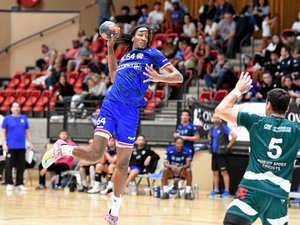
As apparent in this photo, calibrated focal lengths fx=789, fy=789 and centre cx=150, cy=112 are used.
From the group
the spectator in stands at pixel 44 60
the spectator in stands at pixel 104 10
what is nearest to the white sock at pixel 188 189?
the spectator in stands at pixel 104 10

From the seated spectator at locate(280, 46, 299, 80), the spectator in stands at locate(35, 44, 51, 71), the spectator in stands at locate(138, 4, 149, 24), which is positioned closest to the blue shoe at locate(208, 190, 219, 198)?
the seated spectator at locate(280, 46, 299, 80)

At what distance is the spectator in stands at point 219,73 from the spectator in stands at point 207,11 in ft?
10.1

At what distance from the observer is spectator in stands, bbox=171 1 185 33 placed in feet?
87.7

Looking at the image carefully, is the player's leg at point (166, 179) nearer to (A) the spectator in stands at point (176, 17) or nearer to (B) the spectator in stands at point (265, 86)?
(B) the spectator in stands at point (265, 86)

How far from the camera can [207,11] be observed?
1032 inches

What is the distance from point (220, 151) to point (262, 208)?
1206cm

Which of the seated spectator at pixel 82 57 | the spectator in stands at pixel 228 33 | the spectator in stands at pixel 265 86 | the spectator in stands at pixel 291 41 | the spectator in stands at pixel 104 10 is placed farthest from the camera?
the spectator in stands at pixel 104 10

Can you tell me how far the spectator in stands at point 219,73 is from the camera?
22281mm

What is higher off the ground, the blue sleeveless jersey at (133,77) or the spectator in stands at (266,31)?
the spectator in stands at (266,31)

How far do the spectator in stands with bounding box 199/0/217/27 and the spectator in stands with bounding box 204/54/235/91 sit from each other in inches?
121

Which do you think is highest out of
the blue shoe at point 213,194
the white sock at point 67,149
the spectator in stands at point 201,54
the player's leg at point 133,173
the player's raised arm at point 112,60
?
the spectator in stands at point 201,54

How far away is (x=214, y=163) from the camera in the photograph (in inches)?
Result: 746

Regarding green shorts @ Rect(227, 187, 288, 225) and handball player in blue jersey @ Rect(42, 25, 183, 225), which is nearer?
green shorts @ Rect(227, 187, 288, 225)

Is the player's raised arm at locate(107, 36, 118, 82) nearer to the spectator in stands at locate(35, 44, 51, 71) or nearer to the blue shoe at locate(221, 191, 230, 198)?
the blue shoe at locate(221, 191, 230, 198)
